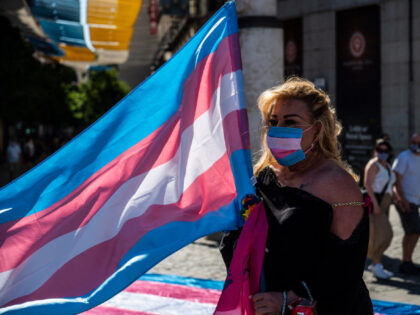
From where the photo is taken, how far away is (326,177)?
2.54 meters

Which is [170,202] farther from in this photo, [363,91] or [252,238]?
[363,91]

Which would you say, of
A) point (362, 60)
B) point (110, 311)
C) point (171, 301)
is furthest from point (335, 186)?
point (362, 60)

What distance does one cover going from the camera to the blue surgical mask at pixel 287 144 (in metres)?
2.61

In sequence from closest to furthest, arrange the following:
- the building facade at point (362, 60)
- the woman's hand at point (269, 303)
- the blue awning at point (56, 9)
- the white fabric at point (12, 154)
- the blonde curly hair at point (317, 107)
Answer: the woman's hand at point (269, 303)
the blonde curly hair at point (317, 107)
the blue awning at point (56, 9)
the building facade at point (362, 60)
the white fabric at point (12, 154)

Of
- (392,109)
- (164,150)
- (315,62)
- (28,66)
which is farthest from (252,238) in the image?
(28,66)

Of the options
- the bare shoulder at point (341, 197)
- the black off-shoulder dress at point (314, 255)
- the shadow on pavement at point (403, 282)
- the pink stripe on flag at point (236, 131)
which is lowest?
the shadow on pavement at point (403, 282)

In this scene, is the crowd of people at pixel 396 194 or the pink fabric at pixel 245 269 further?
the crowd of people at pixel 396 194

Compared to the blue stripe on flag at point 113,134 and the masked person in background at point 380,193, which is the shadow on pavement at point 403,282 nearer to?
the masked person in background at point 380,193

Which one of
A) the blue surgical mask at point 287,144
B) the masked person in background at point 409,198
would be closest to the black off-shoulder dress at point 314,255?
the blue surgical mask at point 287,144

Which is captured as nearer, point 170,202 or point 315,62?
point 170,202

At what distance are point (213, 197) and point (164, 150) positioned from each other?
1.17 feet

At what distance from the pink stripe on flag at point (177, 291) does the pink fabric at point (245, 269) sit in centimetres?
236

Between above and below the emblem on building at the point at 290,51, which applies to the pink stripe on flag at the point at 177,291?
below

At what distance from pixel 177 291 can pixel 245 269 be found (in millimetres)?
2841
